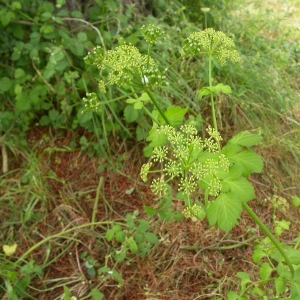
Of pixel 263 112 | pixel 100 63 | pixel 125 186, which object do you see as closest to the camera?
pixel 100 63

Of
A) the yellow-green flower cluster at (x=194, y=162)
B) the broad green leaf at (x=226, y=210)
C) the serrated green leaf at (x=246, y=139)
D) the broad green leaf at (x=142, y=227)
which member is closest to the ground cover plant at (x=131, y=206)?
the broad green leaf at (x=142, y=227)

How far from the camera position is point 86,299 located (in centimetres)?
228

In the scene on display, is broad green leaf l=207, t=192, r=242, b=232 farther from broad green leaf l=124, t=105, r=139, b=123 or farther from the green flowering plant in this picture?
broad green leaf l=124, t=105, r=139, b=123

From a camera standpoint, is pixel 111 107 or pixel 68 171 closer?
pixel 111 107

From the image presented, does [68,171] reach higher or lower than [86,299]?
higher

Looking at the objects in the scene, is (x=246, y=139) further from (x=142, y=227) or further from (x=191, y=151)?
(x=142, y=227)

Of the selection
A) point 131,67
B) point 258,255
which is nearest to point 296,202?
point 258,255

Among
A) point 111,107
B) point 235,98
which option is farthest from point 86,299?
point 235,98

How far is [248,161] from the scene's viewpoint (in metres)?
1.48

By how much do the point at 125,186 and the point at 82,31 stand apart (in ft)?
4.14

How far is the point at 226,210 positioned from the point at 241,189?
0.10 m

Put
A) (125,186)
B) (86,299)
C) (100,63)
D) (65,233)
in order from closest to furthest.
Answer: (100,63) → (86,299) → (65,233) → (125,186)

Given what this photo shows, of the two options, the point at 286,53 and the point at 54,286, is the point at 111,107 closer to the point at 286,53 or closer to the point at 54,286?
the point at 54,286

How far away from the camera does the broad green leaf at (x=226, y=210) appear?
4.46 ft
